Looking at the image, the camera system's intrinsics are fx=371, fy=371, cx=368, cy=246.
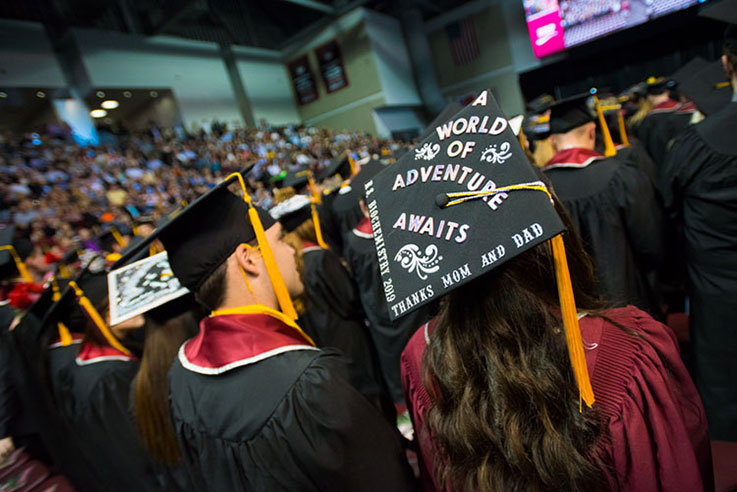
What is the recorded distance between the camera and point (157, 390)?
1633 millimetres

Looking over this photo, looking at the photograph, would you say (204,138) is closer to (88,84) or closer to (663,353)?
(88,84)

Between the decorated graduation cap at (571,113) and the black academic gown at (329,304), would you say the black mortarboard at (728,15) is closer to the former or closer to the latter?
the decorated graduation cap at (571,113)

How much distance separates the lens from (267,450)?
1.06m

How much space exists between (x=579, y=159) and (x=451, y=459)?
2306mm

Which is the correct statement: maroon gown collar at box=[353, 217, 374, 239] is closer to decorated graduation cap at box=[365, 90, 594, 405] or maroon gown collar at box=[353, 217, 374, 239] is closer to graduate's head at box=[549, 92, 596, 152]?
graduate's head at box=[549, 92, 596, 152]

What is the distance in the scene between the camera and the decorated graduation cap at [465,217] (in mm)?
740

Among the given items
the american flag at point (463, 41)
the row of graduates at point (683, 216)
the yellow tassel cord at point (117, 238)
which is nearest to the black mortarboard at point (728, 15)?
the row of graduates at point (683, 216)

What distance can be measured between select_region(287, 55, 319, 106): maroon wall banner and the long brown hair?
2213cm

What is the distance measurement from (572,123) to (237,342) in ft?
8.81

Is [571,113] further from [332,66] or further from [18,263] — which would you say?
[332,66]

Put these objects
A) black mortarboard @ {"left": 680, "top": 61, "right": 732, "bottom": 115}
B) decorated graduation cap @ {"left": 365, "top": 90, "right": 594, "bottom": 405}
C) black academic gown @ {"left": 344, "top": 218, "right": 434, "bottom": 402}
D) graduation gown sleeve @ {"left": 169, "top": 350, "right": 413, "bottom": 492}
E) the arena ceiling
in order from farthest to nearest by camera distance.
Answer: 1. the arena ceiling
2. black academic gown @ {"left": 344, "top": 218, "right": 434, "bottom": 402}
3. black mortarboard @ {"left": 680, "top": 61, "right": 732, "bottom": 115}
4. graduation gown sleeve @ {"left": 169, "top": 350, "right": 413, "bottom": 492}
5. decorated graduation cap @ {"left": 365, "top": 90, "right": 594, "bottom": 405}

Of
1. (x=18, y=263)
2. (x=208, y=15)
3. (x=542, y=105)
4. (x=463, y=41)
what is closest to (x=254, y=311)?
(x=18, y=263)

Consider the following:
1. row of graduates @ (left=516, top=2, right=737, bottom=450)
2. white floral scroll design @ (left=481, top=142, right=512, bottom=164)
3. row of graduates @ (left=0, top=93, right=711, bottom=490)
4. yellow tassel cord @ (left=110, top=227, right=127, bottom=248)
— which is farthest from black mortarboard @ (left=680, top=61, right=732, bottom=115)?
yellow tassel cord @ (left=110, top=227, right=127, bottom=248)

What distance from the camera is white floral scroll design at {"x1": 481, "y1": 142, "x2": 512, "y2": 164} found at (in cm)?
80
